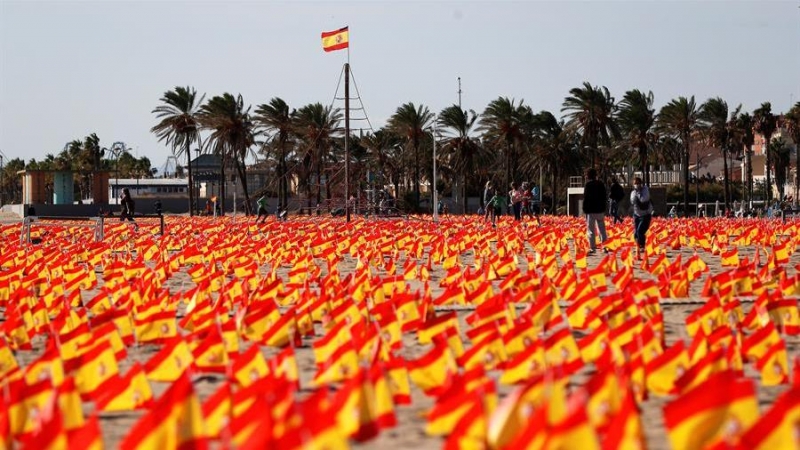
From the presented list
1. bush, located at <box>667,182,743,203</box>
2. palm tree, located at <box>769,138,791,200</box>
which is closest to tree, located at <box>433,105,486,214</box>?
bush, located at <box>667,182,743,203</box>

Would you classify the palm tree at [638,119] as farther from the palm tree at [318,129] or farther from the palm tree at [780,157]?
the palm tree at [780,157]

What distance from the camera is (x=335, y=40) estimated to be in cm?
4634

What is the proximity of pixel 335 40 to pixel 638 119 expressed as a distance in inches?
1319

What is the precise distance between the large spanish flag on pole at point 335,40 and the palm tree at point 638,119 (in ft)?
106

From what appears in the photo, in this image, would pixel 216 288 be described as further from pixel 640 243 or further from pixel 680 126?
pixel 680 126

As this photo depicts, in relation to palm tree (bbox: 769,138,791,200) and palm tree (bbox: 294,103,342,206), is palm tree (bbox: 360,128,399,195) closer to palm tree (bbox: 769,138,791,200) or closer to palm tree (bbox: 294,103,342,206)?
palm tree (bbox: 294,103,342,206)

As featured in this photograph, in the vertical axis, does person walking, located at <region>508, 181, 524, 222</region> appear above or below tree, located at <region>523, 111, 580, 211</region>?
below

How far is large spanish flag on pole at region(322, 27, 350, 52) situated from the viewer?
4582 centimetres

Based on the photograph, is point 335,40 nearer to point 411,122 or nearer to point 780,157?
point 411,122

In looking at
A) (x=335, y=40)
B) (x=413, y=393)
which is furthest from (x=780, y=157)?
(x=413, y=393)

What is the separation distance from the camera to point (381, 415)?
7.21 m

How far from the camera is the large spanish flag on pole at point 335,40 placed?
45.8 metres

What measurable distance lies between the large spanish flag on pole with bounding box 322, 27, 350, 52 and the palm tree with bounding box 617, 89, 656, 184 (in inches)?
1269

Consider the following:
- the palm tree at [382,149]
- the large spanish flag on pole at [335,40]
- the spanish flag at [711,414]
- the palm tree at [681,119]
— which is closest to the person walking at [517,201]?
→ the large spanish flag on pole at [335,40]
